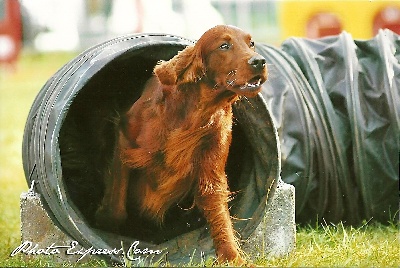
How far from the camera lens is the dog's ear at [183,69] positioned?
141 inches

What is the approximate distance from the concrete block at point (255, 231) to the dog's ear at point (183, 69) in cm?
85

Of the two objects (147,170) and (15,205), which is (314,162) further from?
(15,205)

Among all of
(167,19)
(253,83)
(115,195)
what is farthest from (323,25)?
(253,83)

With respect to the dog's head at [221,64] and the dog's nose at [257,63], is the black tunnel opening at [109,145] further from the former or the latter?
the dog's nose at [257,63]

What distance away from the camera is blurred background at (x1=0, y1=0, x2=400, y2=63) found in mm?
13984

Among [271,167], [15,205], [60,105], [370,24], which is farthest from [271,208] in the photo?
[370,24]

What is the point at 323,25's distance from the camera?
13.9 m

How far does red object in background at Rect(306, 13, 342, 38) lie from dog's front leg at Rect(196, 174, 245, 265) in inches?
401

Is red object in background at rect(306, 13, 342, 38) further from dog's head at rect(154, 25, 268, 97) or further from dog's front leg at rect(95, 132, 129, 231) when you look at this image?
dog's head at rect(154, 25, 268, 97)

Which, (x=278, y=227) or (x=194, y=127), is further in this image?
(x=278, y=227)

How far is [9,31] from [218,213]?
1623cm

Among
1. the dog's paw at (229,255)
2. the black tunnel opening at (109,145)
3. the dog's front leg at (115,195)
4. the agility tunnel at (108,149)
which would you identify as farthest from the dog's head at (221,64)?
the dog's paw at (229,255)

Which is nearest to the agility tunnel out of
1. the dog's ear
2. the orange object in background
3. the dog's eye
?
the dog's ear

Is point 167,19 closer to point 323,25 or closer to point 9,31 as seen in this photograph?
point 9,31
